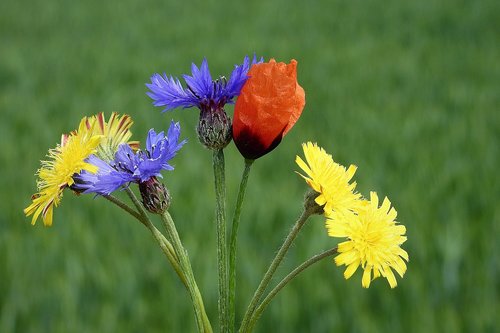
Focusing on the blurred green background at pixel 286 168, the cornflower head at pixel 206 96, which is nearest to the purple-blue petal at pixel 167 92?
the cornflower head at pixel 206 96

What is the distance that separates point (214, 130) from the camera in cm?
29

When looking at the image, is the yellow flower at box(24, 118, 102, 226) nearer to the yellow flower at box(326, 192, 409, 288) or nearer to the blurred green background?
the yellow flower at box(326, 192, 409, 288)

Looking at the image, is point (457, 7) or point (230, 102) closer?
point (230, 102)

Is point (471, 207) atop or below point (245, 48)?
below

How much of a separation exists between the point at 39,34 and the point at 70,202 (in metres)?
3.71

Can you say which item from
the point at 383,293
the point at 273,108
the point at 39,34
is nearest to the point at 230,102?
the point at 273,108

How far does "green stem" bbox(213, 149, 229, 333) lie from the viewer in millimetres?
251

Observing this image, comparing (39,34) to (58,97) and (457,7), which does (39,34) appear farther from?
(457,7)

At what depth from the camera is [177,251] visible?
27 centimetres

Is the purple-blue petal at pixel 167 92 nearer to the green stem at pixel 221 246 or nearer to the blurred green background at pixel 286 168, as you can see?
the green stem at pixel 221 246

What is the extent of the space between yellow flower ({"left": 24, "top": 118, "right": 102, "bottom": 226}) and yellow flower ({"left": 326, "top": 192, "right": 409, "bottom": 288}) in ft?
0.35

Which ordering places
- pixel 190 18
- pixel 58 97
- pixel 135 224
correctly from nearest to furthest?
1. pixel 135 224
2. pixel 58 97
3. pixel 190 18

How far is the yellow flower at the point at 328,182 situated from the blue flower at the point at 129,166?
0.06 metres

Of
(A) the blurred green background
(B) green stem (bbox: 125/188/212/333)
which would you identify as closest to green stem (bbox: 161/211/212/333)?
(B) green stem (bbox: 125/188/212/333)
